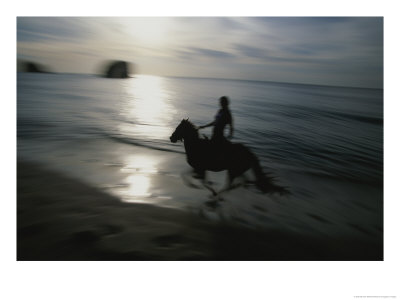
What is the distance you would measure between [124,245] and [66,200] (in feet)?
5.60

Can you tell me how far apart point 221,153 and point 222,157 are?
0.09 m

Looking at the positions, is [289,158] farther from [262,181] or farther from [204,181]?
[204,181]

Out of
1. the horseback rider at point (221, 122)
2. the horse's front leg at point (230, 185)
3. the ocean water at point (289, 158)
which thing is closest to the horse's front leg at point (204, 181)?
the horse's front leg at point (230, 185)

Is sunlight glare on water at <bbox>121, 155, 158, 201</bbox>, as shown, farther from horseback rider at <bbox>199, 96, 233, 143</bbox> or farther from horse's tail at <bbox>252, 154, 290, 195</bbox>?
horse's tail at <bbox>252, 154, 290, 195</bbox>

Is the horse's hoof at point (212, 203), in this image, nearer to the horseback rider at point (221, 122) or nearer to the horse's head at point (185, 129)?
the horseback rider at point (221, 122)

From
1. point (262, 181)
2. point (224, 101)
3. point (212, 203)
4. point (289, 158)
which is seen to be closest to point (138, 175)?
point (212, 203)

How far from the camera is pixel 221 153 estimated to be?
4.61 m

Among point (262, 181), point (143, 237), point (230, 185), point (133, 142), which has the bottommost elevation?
point (143, 237)

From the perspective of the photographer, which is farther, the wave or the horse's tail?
the wave

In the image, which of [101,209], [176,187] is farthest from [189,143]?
[101,209]

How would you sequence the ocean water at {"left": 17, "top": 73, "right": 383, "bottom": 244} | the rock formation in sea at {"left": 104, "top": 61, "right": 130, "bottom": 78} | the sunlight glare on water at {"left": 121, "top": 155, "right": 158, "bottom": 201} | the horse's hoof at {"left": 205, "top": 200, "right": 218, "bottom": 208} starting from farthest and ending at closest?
the rock formation in sea at {"left": 104, "top": 61, "right": 130, "bottom": 78}, the sunlight glare on water at {"left": 121, "top": 155, "right": 158, "bottom": 201}, the ocean water at {"left": 17, "top": 73, "right": 383, "bottom": 244}, the horse's hoof at {"left": 205, "top": 200, "right": 218, "bottom": 208}

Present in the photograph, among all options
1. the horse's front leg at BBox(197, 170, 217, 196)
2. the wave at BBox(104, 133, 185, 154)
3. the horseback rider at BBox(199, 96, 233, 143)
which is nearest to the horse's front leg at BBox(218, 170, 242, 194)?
the horse's front leg at BBox(197, 170, 217, 196)

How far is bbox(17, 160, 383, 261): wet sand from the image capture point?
315 cm

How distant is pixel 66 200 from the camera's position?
4113 millimetres
